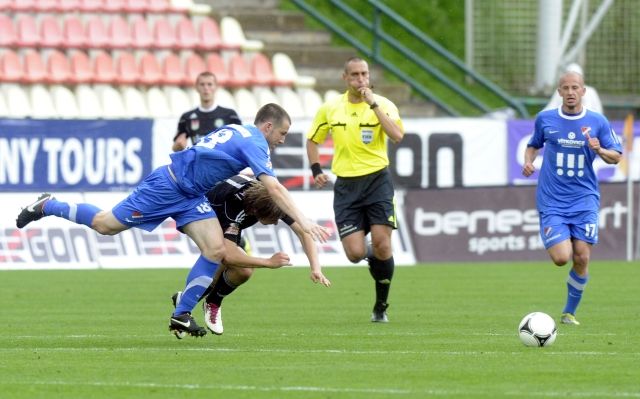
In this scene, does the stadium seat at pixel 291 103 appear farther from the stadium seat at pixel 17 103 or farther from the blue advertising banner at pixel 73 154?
the stadium seat at pixel 17 103

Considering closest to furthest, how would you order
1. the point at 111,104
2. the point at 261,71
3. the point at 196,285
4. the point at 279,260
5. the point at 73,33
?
the point at 279,260 < the point at 196,285 < the point at 111,104 < the point at 73,33 < the point at 261,71

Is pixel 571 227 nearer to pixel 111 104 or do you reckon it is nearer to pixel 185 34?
pixel 111 104

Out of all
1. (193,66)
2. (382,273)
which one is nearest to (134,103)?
(193,66)

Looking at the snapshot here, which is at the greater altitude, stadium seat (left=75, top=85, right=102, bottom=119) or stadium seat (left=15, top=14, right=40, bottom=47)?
stadium seat (left=15, top=14, right=40, bottom=47)

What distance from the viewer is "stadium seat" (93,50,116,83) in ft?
86.8

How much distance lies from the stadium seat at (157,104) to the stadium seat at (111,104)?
508mm

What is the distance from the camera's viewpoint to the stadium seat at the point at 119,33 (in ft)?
90.2

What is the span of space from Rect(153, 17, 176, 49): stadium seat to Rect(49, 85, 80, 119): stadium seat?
8.64 feet

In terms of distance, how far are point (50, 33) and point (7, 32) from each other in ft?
2.67

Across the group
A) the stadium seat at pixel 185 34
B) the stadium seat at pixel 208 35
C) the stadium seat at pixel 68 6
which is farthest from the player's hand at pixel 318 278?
the stadium seat at pixel 68 6

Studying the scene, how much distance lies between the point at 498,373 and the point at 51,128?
50.1 feet

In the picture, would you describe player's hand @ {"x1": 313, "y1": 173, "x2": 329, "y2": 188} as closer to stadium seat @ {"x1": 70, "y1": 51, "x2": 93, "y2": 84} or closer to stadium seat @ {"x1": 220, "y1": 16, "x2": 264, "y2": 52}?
stadium seat @ {"x1": 70, "y1": 51, "x2": 93, "y2": 84}

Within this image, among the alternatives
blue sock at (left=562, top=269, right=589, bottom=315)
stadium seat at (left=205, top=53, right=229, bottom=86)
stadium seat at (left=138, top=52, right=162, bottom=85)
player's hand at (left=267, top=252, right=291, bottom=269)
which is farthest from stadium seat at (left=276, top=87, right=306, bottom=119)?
player's hand at (left=267, top=252, right=291, bottom=269)

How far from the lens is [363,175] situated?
13.8m
